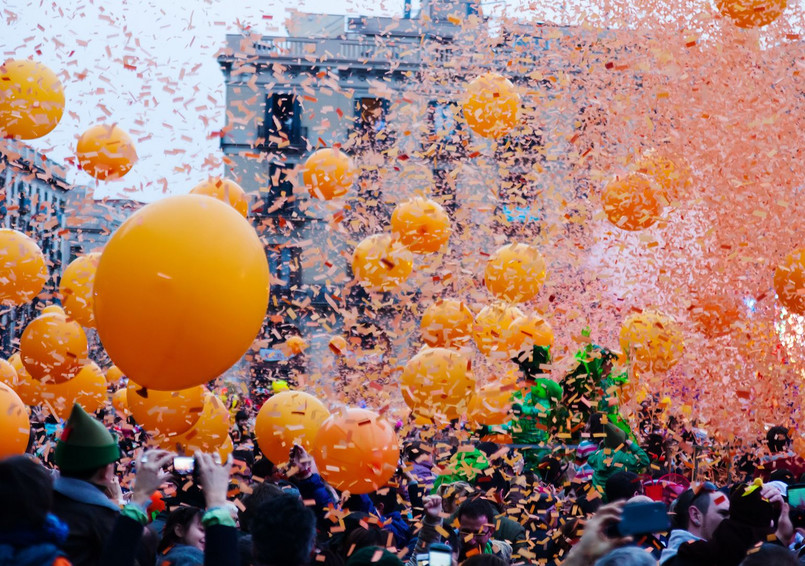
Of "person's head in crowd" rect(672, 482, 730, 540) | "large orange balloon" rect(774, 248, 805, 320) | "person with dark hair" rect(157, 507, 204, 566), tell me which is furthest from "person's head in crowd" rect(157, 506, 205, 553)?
"large orange balloon" rect(774, 248, 805, 320)

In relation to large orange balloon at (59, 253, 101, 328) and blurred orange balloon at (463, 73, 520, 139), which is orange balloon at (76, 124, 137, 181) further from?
blurred orange balloon at (463, 73, 520, 139)

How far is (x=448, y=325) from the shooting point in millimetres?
6836

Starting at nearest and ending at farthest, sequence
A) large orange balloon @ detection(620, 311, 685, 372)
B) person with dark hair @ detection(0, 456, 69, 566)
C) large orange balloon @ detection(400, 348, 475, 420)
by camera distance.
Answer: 1. person with dark hair @ detection(0, 456, 69, 566)
2. large orange balloon @ detection(400, 348, 475, 420)
3. large orange balloon @ detection(620, 311, 685, 372)

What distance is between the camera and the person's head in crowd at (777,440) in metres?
7.50

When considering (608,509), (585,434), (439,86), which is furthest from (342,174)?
(439,86)

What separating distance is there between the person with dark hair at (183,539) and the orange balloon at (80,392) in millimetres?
3366

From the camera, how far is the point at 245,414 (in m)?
9.59

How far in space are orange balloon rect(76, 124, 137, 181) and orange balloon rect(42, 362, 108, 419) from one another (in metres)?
2.01

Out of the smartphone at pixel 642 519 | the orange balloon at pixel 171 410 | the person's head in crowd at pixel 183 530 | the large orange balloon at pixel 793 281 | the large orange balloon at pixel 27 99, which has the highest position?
the large orange balloon at pixel 27 99

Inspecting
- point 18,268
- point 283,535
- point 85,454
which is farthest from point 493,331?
point 283,535

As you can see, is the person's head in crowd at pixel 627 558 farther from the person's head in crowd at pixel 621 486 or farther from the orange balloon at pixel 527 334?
the orange balloon at pixel 527 334

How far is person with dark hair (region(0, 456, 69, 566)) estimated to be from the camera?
271 centimetres

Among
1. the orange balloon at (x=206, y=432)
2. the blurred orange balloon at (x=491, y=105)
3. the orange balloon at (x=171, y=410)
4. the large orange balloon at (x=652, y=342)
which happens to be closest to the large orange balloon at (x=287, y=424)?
the orange balloon at (x=171, y=410)

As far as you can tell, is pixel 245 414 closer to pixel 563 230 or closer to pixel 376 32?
pixel 563 230
